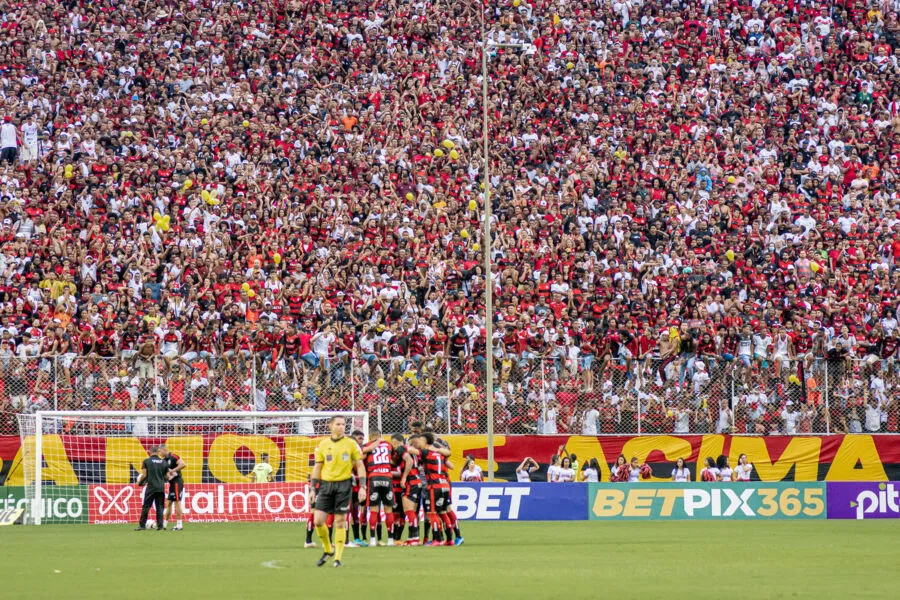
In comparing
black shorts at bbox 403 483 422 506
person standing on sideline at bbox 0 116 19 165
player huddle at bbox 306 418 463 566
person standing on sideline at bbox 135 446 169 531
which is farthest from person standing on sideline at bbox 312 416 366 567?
person standing on sideline at bbox 0 116 19 165

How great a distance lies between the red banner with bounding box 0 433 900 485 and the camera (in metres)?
31.5

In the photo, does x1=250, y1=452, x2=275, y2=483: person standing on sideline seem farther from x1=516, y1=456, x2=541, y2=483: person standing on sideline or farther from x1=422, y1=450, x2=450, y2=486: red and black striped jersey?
x1=422, y1=450, x2=450, y2=486: red and black striped jersey

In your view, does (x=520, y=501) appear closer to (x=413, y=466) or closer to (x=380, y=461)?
(x=413, y=466)

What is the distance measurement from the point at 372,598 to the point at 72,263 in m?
22.5

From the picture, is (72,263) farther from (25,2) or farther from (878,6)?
(878,6)

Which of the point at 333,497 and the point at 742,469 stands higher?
the point at 333,497

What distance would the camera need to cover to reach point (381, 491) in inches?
865

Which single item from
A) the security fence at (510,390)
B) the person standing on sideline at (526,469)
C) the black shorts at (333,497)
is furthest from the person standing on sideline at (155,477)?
the black shorts at (333,497)

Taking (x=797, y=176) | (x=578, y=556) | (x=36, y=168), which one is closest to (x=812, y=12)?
(x=797, y=176)

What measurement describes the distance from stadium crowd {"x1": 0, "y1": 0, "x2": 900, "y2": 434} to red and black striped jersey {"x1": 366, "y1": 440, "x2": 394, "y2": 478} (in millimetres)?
8791

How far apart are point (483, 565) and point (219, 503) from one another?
1460 centimetres

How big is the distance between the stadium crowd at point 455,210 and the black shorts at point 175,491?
320cm

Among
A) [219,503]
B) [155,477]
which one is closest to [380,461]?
[155,477]

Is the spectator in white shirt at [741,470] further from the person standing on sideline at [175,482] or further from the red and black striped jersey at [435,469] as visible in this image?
the red and black striped jersey at [435,469]
